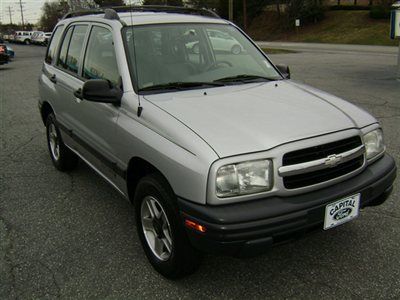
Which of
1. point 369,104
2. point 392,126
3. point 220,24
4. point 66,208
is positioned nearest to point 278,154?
point 220,24

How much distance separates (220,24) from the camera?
13.9ft

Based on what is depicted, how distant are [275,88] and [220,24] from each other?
110 centimetres

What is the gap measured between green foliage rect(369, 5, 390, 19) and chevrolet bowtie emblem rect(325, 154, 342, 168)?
43388mm

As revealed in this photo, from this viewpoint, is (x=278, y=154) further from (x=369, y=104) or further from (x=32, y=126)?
(x=369, y=104)

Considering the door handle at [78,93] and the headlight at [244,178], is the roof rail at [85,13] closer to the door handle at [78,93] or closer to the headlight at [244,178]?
the door handle at [78,93]

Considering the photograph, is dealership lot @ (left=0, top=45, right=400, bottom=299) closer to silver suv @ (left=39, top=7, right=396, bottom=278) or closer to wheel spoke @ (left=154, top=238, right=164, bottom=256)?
wheel spoke @ (left=154, top=238, right=164, bottom=256)

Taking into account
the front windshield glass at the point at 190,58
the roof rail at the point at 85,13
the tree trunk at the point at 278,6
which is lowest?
the front windshield glass at the point at 190,58

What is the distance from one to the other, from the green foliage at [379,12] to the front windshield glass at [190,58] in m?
42.1

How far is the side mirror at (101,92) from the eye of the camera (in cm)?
316

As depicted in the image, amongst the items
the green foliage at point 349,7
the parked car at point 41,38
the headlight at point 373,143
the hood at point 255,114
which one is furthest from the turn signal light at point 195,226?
the green foliage at point 349,7

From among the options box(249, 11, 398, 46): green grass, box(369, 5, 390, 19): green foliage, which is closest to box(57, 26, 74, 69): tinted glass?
box(249, 11, 398, 46): green grass

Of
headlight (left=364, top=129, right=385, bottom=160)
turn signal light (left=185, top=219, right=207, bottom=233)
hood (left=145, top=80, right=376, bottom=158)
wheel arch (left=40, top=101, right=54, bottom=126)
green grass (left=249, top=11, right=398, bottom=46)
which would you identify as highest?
hood (left=145, top=80, right=376, bottom=158)

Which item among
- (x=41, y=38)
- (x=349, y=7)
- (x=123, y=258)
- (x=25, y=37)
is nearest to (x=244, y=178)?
(x=123, y=258)

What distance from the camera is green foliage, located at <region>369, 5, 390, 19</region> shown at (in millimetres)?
41000
